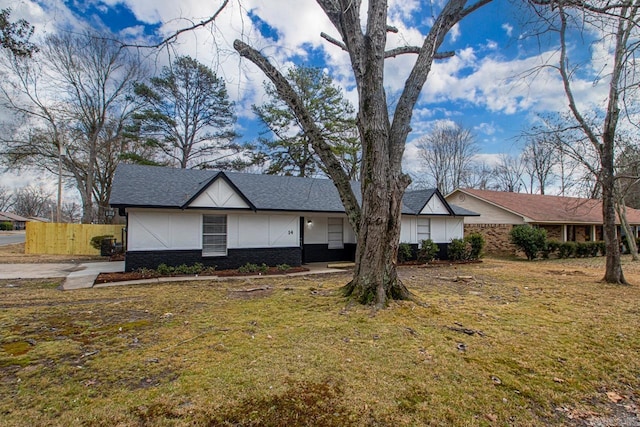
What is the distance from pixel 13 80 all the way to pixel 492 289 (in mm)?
25539

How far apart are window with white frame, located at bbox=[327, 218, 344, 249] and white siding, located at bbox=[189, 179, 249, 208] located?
4.62m

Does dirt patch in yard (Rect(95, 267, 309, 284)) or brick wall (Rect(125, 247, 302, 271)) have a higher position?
brick wall (Rect(125, 247, 302, 271))

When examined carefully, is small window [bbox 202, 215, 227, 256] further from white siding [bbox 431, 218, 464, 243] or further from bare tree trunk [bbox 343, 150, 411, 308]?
white siding [bbox 431, 218, 464, 243]

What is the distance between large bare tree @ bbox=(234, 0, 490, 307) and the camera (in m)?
5.92

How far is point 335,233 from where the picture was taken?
15.0m

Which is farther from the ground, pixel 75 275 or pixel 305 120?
pixel 305 120

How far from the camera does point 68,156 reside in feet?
71.4

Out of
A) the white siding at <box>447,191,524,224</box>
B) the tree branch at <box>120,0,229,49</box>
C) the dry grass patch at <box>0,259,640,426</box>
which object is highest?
the tree branch at <box>120,0,229,49</box>

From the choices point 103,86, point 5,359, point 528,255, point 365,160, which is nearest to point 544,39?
point 365,160

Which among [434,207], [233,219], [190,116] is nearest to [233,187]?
[233,219]

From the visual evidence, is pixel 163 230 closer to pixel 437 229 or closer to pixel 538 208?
pixel 437 229

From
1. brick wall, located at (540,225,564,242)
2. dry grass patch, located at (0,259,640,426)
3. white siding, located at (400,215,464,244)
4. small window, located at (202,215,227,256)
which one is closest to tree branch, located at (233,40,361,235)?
dry grass patch, located at (0,259,640,426)

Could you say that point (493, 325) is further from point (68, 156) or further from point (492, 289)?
point (68, 156)

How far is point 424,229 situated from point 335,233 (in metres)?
4.34
